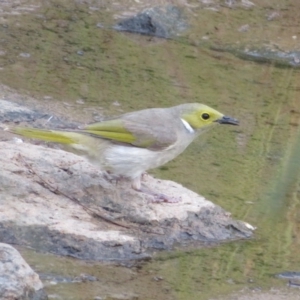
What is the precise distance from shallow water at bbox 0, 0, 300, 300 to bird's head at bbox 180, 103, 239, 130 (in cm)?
64

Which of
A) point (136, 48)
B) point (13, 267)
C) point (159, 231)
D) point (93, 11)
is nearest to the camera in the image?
point (13, 267)

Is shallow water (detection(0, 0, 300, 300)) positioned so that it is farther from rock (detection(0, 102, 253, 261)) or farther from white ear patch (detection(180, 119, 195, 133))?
white ear patch (detection(180, 119, 195, 133))

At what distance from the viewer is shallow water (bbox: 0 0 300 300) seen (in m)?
5.54

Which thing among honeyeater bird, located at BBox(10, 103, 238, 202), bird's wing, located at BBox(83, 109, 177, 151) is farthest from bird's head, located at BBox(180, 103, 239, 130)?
bird's wing, located at BBox(83, 109, 177, 151)

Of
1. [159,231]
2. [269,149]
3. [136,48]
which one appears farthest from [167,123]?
[136,48]

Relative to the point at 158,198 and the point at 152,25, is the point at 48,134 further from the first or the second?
the point at 152,25

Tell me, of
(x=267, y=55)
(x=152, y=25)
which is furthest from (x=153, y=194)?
(x=152, y=25)

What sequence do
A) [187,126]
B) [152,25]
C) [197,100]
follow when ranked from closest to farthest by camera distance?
[187,126]
[197,100]
[152,25]

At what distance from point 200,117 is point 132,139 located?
19.7 inches

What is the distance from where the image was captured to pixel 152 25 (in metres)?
11.0

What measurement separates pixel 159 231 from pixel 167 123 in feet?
2.44

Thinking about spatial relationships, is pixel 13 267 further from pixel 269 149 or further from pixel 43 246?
pixel 269 149

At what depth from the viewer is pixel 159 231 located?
601cm

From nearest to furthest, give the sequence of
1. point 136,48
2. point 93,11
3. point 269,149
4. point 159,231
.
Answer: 1. point 159,231
2. point 269,149
3. point 136,48
4. point 93,11
